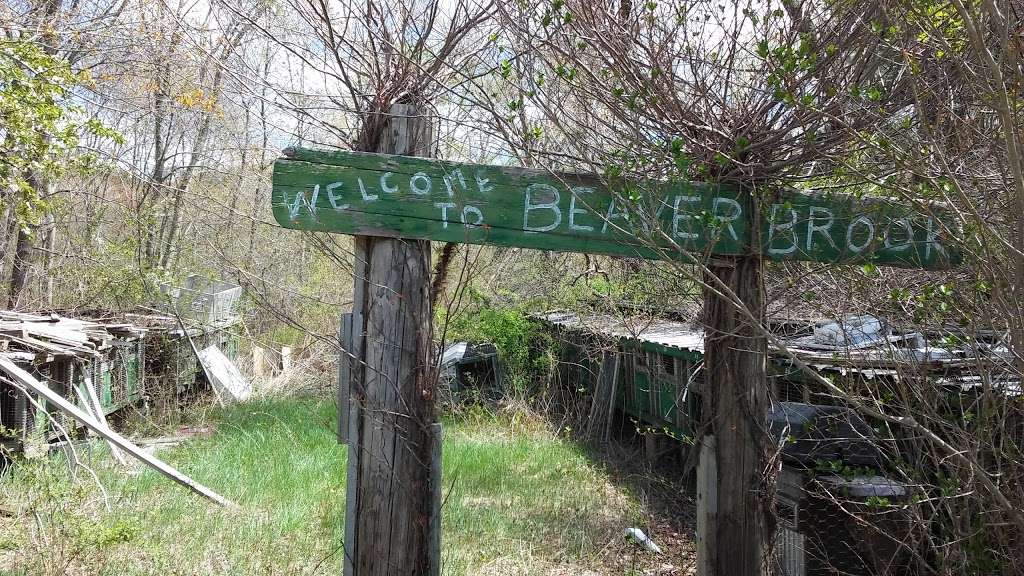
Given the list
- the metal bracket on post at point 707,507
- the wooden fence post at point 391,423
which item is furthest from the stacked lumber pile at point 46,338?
the metal bracket on post at point 707,507

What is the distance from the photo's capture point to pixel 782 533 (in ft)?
11.9

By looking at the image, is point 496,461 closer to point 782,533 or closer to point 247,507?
point 247,507

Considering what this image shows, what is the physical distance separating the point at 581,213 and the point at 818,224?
103cm

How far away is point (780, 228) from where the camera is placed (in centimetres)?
317

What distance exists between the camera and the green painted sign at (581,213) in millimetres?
2887

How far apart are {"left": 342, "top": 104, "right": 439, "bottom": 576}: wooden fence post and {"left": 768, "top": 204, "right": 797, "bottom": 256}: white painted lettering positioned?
54.8 inches

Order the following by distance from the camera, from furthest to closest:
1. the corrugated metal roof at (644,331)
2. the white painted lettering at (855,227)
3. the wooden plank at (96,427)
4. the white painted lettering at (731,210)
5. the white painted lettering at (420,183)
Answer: the corrugated metal roof at (644,331)
the wooden plank at (96,427)
the white painted lettering at (855,227)
the white painted lettering at (731,210)
the white painted lettering at (420,183)

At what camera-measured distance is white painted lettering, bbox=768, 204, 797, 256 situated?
10.3ft

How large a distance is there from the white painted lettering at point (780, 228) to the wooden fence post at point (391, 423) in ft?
4.57

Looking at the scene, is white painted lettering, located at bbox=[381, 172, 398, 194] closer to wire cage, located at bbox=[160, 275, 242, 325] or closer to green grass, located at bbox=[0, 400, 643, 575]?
green grass, located at bbox=[0, 400, 643, 575]

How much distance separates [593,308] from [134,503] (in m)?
6.00

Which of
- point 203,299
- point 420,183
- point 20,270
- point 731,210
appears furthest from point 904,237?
point 203,299

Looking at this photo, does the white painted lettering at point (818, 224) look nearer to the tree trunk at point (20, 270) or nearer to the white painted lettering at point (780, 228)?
the white painted lettering at point (780, 228)

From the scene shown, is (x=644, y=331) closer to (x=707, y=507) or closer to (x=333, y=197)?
(x=707, y=507)
